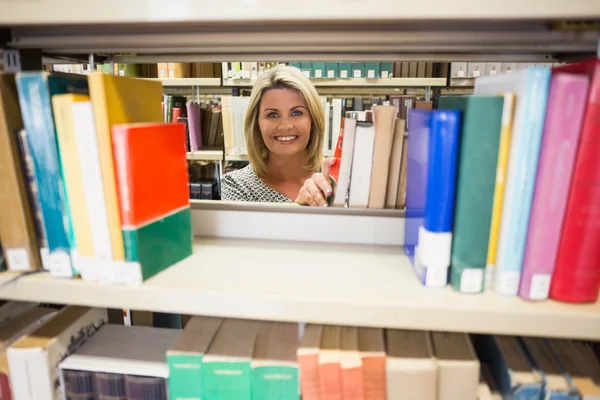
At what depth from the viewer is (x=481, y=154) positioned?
0.57m

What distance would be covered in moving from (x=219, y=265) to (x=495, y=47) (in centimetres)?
67

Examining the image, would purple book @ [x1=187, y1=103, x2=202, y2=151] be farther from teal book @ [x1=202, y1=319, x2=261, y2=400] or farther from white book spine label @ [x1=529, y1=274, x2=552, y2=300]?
white book spine label @ [x1=529, y1=274, x2=552, y2=300]

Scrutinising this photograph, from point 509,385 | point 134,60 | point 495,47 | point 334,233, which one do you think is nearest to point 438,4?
point 495,47

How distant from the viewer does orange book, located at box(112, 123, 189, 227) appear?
0.61 metres

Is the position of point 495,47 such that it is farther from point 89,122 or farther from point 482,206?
point 89,122

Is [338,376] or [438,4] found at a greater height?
[438,4]

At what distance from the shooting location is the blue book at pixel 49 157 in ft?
2.05

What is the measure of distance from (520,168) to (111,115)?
59cm

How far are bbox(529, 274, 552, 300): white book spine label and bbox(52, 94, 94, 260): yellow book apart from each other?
658 mm

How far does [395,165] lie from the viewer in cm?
82

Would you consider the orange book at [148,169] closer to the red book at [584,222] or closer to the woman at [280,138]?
the red book at [584,222]

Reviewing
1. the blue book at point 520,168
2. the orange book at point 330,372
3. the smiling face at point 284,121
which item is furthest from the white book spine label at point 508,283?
the smiling face at point 284,121

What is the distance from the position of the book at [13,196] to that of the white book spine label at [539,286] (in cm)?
78

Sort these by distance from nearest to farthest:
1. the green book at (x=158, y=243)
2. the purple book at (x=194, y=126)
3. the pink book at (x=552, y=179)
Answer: the pink book at (x=552, y=179)
the green book at (x=158, y=243)
the purple book at (x=194, y=126)
